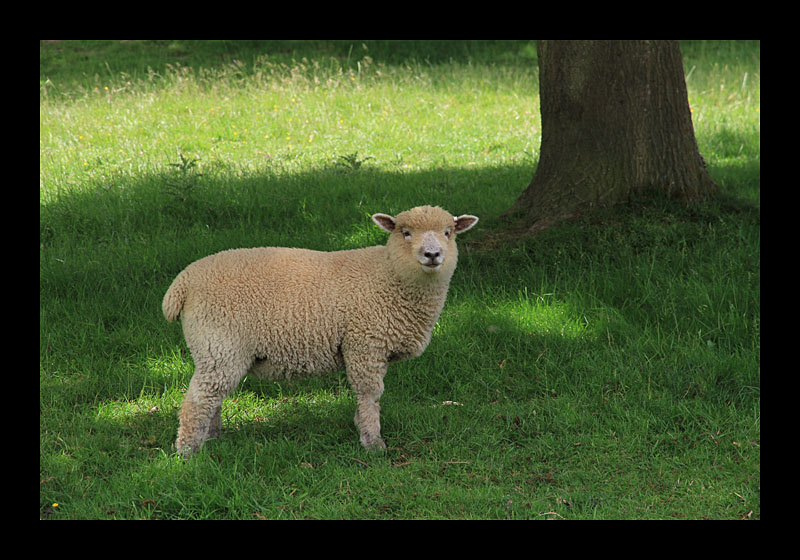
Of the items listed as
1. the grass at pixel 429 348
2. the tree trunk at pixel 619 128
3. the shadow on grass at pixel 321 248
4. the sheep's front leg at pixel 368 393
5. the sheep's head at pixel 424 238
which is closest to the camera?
the grass at pixel 429 348

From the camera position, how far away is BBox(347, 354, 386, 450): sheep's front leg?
15.4 feet

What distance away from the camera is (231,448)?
4648mm

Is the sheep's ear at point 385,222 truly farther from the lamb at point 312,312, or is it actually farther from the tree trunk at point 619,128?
the tree trunk at point 619,128

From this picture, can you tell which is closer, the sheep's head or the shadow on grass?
the sheep's head

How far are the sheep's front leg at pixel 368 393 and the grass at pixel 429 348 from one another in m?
0.17

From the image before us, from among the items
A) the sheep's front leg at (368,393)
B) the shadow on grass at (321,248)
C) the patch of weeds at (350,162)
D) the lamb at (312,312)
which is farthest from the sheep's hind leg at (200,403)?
the patch of weeds at (350,162)

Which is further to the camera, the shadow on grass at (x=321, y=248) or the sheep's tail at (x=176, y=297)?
the shadow on grass at (x=321, y=248)

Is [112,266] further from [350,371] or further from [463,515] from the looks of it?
[463,515]

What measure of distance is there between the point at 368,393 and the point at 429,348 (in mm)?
1238

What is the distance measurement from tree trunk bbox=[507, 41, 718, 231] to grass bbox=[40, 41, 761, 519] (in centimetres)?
27

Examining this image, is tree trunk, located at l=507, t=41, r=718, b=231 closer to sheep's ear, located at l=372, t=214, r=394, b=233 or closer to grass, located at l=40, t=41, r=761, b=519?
→ grass, located at l=40, t=41, r=761, b=519

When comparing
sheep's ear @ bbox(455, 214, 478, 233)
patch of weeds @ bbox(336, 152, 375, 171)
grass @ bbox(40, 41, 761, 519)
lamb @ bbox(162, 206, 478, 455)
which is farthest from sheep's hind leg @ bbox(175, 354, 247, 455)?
patch of weeds @ bbox(336, 152, 375, 171)

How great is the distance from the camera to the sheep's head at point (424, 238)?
4.46 metres

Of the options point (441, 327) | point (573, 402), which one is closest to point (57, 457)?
point (441, 327)
